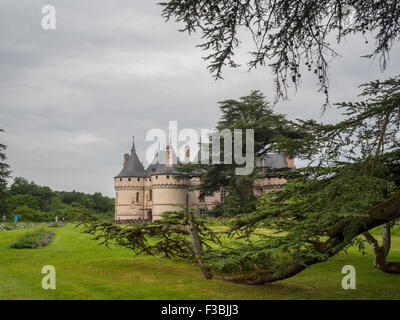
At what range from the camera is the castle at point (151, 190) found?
143 feet

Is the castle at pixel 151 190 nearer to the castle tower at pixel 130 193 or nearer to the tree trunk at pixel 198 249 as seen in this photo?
the castle tower at pixel 130 193

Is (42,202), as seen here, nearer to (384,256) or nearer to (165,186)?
(165,186)

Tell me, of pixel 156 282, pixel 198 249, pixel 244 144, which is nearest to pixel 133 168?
pixel 244 144

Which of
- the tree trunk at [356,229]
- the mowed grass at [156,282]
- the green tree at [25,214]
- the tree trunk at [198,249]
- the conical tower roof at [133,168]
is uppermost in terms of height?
the conical tower roof at [133,168]

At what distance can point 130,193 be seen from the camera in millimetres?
46812

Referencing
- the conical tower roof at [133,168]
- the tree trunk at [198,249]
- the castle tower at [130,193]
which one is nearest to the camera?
the tree trunk at [198,249]

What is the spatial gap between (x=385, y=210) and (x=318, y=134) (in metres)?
1.60

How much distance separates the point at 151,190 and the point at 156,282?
3859 centimetres

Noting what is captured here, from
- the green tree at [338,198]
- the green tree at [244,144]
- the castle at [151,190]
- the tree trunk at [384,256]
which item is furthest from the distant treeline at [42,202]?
the green tree at [338,198]

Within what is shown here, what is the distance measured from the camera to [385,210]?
18.7 ft

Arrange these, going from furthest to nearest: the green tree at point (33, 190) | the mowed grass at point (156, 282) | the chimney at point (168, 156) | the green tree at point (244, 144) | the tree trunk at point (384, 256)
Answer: the green tree at point (33, 190)
the chimney at point (168, 156)
the green tree at point (244, 144)
the tree trunk at point (384, 256)
the mowed grass at point (156, 282)
